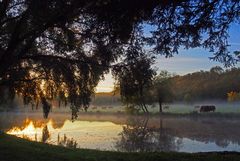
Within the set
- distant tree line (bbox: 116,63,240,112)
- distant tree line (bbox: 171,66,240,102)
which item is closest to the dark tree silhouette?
distant tree line (bbox: 116,63,240,112)

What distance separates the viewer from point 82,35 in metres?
14.6

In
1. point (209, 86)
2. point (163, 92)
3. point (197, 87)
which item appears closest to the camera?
point (163, 92)

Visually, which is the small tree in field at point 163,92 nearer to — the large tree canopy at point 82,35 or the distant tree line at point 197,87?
the distant tree line at point 197,87

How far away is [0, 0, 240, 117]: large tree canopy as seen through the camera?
34.1 feet

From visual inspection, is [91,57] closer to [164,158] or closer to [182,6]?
[164,158]

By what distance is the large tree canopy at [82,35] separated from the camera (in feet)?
34.1

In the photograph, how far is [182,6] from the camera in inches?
416

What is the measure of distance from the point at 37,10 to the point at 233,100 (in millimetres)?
70266

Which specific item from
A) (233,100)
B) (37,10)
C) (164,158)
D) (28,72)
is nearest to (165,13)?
(37,10)

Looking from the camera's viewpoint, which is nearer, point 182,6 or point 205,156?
point 182,6

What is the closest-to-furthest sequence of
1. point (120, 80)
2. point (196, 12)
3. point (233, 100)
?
point (196, 12), point (120, 80), point (233, 100)

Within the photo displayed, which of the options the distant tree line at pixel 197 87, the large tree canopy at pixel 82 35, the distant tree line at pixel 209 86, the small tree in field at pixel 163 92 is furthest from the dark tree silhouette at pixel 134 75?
the distant tree line at pixel 209 86

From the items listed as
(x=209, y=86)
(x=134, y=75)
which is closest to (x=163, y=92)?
(x=209, y=86)

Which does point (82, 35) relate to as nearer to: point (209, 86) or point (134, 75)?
point (134, 75)
